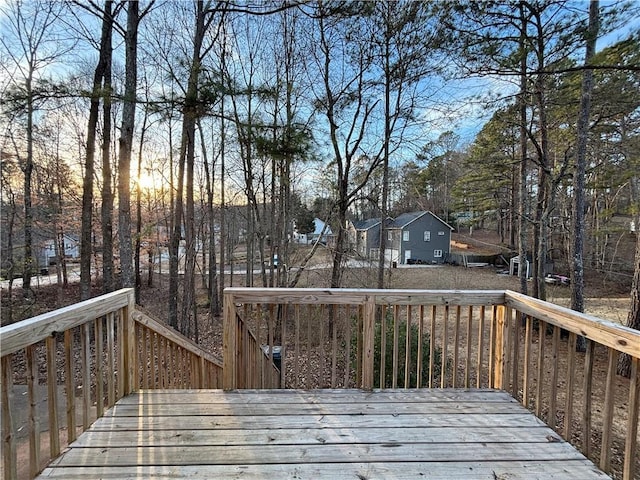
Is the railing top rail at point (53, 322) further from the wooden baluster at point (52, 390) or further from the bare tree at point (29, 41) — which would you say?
the bare tree at point (29, 41)

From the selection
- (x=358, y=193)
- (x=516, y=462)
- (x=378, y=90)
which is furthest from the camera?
(x=358, y=193)

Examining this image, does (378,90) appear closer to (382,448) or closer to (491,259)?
(382,448)

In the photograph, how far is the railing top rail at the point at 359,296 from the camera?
234 centimetres

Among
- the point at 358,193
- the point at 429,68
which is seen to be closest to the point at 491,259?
the point at 358,193

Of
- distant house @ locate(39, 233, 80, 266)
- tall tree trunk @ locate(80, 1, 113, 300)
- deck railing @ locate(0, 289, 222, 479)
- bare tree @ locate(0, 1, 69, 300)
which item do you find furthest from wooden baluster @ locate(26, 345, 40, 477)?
distant house @ locate(39, 233, 80, 266)

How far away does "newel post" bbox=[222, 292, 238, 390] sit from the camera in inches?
89.3

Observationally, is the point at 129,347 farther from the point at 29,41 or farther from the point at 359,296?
the point at 29,41

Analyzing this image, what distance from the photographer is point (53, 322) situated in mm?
1536

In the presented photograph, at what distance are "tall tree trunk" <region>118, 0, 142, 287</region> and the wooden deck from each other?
10.6 ft

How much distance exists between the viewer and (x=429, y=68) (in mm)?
6734

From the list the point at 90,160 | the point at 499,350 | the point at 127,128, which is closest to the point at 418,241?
the point at 90,160

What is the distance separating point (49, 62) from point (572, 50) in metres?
9.77

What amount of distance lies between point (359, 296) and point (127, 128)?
4264mm

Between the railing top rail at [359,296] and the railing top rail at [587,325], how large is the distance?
0.23 meters
